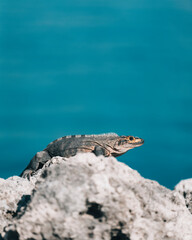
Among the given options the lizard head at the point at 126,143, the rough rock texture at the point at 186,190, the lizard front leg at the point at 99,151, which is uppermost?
the lizard head at the point at 126,143

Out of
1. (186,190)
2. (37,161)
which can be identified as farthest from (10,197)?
(37,161)


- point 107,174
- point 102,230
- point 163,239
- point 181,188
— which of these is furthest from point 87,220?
point 181,188

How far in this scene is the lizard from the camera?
6.07m

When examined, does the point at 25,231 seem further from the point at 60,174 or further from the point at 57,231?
the point at 60,174

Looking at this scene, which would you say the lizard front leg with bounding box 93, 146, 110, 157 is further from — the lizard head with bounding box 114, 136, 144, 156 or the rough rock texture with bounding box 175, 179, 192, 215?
the rough rock texture with bounding box 175, 179, 192, 215

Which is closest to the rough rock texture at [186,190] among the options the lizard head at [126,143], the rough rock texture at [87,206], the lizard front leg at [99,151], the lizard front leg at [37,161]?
the rough rock texture at [87,206]

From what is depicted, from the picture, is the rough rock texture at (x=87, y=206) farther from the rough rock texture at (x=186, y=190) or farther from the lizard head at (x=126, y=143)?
the lizard head at (x=126, y=143)

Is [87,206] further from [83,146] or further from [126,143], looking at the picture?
[126,143]

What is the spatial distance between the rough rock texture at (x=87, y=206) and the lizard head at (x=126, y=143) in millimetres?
3310

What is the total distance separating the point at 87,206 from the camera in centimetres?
270

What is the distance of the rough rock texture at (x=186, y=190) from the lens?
3604 millimetres

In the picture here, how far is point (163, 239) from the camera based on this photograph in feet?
10.3

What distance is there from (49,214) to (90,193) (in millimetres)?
286

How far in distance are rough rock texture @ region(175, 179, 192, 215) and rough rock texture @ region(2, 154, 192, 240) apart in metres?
0.66
